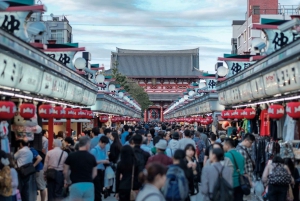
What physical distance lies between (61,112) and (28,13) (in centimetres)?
585

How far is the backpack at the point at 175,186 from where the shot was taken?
32.0 feet

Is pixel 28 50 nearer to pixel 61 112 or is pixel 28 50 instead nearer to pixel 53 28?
pixel 61 112

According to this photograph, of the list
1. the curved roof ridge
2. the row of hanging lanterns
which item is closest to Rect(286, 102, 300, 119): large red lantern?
the row of hanging lanterns

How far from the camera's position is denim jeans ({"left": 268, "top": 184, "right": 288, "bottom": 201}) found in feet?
40.6

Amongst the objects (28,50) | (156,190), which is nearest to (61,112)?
(28,50)

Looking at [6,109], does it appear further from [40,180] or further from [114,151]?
[114,151]

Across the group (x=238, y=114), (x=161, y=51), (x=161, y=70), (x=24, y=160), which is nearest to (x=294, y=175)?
(x=24, y=160)

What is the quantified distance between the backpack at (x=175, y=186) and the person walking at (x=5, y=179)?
268 centimetres

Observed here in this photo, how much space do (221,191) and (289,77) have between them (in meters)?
5.94

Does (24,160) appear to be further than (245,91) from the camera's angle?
No

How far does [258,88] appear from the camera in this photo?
20.7 meters

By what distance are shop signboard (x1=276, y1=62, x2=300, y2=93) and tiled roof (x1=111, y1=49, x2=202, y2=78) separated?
10180 cm

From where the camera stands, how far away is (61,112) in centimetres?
1978

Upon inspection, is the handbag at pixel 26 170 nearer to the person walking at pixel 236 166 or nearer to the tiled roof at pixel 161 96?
the person walking at pixel 236 166
